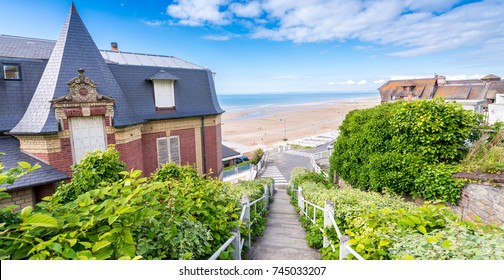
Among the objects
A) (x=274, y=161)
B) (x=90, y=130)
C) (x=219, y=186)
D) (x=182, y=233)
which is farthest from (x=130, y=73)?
(x=274, y=161)

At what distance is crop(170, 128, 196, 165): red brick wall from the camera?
14.0 meters

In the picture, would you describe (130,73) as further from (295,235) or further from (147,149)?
(295,235)

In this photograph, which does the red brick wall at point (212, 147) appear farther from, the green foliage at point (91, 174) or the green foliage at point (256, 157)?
the green foliage at point (256, 157)

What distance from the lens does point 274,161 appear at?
31.9 metres

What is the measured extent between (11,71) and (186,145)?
7.96 m

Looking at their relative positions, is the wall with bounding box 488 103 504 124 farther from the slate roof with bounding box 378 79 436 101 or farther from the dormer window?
the slate roof with bounding box 378 79 436 101

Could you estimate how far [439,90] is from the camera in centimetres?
4097

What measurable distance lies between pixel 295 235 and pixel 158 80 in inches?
423

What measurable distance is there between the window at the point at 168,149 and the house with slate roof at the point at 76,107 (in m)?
Answer: 0.05

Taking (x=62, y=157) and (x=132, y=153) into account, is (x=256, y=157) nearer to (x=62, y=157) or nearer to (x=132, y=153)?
(x=132, y=153)

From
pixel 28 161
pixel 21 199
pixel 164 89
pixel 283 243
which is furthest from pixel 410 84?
pixel 21 199

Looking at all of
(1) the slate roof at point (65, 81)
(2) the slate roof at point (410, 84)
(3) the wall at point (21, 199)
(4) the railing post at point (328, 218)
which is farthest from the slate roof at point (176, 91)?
(2) the slate roof at point (410, 84)

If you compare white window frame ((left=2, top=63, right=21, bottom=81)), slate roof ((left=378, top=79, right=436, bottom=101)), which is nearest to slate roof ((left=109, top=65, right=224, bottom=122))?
white window frame ((left=2, top=63, right=21, bottom=81))
